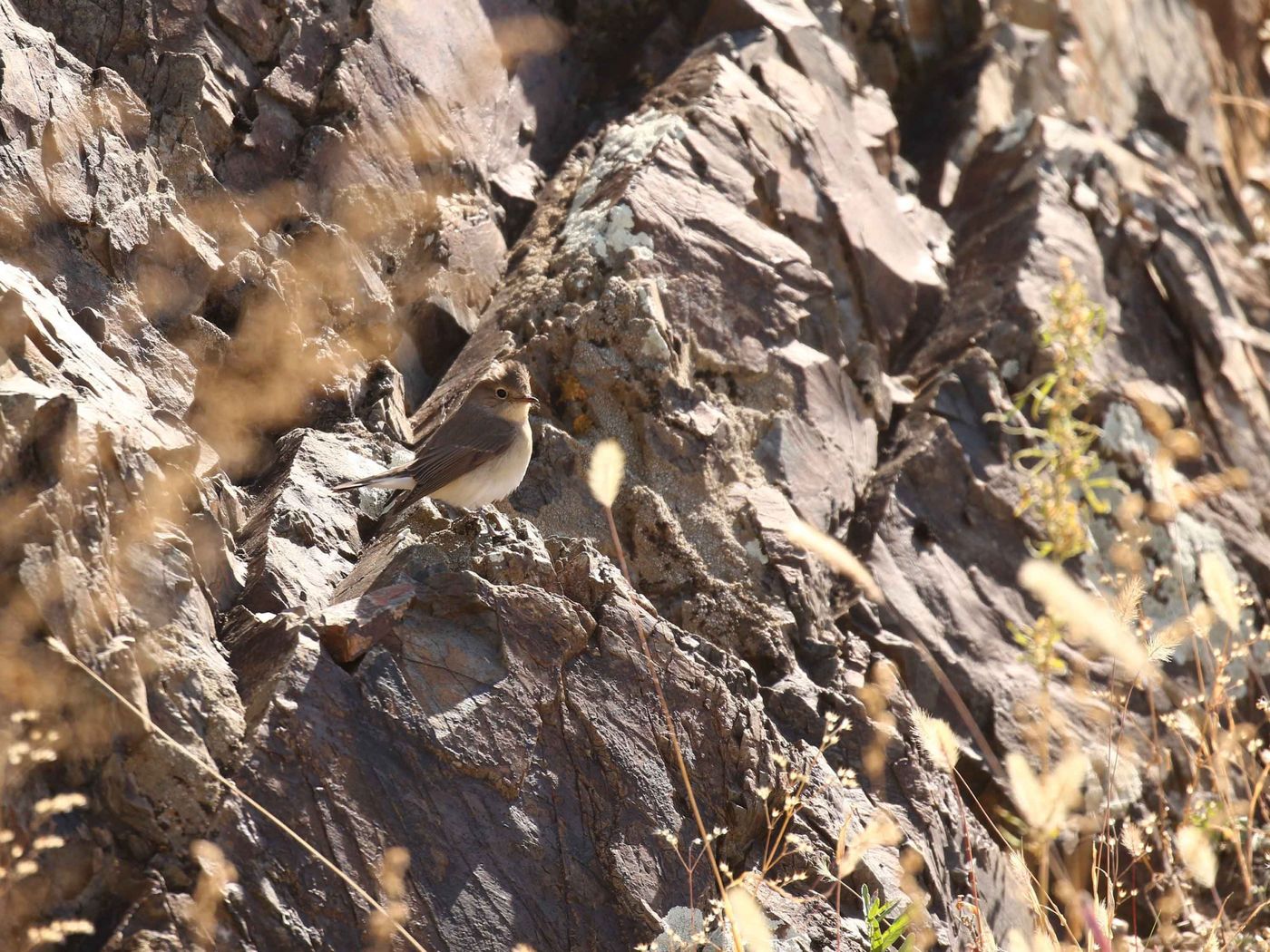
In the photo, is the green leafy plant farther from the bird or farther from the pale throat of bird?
the pale throat of bird

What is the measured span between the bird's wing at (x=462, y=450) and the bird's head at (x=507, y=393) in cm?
7

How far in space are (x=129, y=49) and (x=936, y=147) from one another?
6.93 meters

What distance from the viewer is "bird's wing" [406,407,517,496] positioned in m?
6.43

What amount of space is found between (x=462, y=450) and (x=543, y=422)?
832mm

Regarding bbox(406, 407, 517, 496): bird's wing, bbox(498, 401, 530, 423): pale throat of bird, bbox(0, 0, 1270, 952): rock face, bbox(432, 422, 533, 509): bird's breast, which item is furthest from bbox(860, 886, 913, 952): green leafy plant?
bbox(498, 401, 530, 423): pale throat of bird

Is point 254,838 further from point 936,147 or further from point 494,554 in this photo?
point 936,147

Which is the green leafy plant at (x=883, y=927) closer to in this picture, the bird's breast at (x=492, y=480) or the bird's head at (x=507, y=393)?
the bird's breast at (x=492, y=480)

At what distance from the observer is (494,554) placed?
17.7ft

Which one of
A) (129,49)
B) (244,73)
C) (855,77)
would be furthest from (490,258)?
(855,77)

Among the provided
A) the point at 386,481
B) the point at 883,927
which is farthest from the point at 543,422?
the point at 883,927

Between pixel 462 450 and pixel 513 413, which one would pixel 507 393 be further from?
pixel 462 450

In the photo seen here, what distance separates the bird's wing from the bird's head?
69mm

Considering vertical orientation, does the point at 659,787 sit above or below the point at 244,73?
below

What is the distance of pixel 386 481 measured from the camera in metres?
6.35
